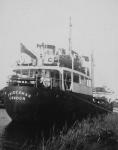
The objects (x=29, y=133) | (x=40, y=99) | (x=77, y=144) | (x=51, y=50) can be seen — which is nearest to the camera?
(x=77, y=144)

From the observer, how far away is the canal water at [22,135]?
40.0ft

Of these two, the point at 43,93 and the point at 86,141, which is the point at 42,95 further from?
the point at 86,141

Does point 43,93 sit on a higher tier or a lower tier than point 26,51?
lower

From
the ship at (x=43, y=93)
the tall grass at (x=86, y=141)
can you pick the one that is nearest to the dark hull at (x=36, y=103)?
the ship at (x=43, y=93)

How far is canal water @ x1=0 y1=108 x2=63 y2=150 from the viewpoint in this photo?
1220 centimetres

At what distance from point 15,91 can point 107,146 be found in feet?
26.5

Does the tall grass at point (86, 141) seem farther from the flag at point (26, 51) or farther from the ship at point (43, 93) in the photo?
the flag at point (26, 51)

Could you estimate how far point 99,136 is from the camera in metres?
11.9

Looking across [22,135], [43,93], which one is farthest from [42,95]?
[22,135]

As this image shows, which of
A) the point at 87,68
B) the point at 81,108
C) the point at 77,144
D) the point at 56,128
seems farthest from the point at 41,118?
the point at 87,68

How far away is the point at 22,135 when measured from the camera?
14789mm

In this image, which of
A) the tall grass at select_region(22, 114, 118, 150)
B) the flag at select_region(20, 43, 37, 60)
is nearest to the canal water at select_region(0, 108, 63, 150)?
the tall grass at select_region(22, 114, 118, 150)

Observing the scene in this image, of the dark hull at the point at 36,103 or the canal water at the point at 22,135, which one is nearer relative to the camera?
the canal water at the point at 22,135

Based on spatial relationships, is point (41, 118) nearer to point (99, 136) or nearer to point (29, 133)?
point (29, 133)
